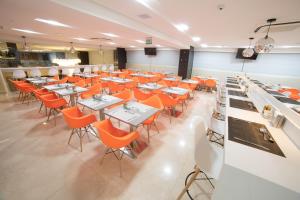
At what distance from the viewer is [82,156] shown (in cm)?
242

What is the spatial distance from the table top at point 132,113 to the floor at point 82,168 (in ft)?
2.67

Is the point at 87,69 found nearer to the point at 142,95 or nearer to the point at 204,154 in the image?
the point at 142,95

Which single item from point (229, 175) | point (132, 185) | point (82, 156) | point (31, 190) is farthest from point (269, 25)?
point (31, 190)

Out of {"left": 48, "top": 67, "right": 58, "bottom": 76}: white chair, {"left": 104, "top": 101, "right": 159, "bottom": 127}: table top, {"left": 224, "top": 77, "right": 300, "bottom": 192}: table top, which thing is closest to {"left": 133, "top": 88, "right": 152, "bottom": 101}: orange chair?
{"left": 104, "top": 101, "right": 159, "bottom": 127}: table top

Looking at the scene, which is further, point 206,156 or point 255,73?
point 255,73

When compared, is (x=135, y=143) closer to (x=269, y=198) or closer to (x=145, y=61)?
(x=269, y=198)

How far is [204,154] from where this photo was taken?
1.66 metres

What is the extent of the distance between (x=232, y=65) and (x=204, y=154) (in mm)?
9013

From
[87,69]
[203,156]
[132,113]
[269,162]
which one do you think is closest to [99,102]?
[132,113]

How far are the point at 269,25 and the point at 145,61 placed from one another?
31.5 ft

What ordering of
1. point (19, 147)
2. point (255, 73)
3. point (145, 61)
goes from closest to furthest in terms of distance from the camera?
point (19, 147) < point (255, 73) < point (145, 61)

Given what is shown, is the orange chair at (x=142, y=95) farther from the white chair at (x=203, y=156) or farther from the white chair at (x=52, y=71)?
the white chair at (x=52, y=71)

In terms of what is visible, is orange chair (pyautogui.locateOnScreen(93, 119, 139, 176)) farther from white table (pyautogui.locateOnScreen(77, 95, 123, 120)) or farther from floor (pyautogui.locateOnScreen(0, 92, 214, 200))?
white table (pyautogui.locateOnScreen(77, 95, 123, 120))

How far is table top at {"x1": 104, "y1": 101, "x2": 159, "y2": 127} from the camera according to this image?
2.12 m
